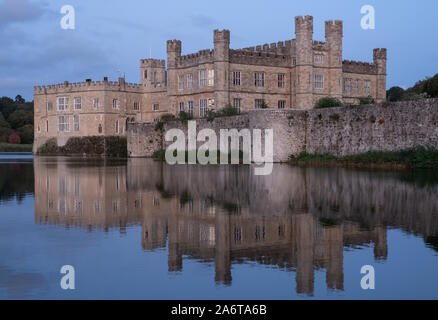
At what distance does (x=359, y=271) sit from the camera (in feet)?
23.2

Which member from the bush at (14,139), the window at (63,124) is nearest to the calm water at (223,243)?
the window at (63,124)

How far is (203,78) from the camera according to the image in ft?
161

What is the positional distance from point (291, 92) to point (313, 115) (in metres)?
19.2

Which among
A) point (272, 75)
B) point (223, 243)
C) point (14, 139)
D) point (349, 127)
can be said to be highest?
point (272, 75)

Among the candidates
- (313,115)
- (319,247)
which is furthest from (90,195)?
(313,115)

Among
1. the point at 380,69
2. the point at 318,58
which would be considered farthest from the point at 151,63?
the point at 380,69

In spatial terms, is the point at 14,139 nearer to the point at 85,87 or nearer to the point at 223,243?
the point at 85,87

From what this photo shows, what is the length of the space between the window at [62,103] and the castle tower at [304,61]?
31.0 metres

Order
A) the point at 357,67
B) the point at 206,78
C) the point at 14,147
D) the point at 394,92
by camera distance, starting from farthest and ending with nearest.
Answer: the point at 394,92, the point at 14,147, the point at 357,67, the point at 206,78

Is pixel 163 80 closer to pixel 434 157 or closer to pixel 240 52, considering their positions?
pixel 240 52

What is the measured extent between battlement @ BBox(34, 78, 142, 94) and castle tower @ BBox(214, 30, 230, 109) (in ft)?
74.1

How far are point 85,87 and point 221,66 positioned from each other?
83.1 feet
